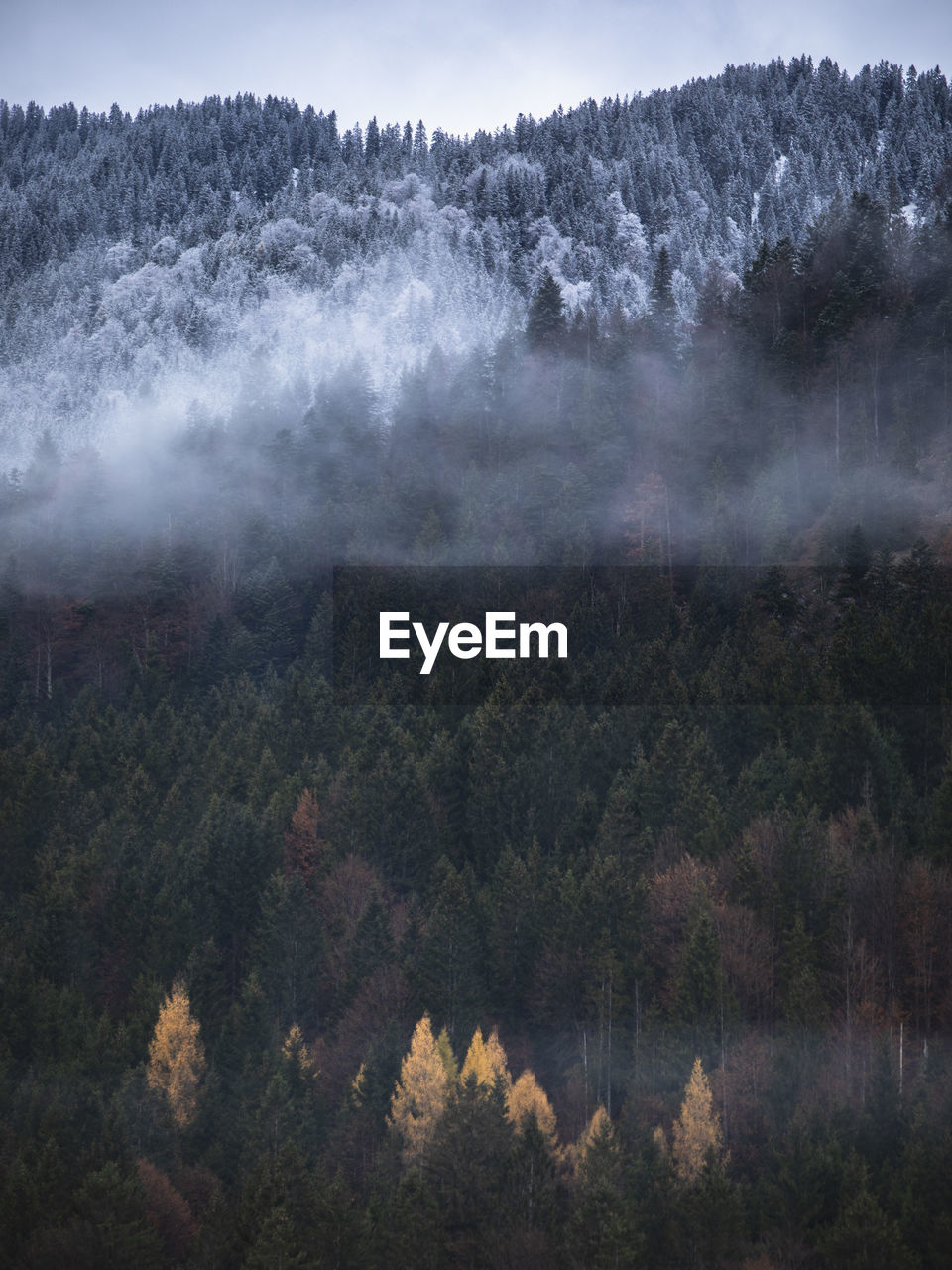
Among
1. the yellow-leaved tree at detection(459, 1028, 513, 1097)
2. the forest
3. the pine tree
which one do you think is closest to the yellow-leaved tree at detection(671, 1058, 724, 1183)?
the forest

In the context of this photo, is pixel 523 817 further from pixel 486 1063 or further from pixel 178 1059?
pixel 178 1059

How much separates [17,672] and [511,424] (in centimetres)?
5418

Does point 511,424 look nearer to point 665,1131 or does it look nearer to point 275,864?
point 275,864

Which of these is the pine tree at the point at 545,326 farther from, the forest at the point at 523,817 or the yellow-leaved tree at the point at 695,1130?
the yellow-leaved tree at the point at 695,1130

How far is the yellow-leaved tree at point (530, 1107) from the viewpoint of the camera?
52125 mm

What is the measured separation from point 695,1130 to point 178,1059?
24.6 metres

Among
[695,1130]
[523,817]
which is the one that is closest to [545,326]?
[523,817]

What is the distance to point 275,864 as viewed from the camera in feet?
228

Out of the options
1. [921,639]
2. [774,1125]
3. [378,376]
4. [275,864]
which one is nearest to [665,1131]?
[774,1125]

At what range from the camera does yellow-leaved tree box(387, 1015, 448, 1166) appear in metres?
51.3

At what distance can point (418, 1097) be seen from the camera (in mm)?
52688

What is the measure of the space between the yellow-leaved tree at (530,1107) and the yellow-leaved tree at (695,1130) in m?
5.84

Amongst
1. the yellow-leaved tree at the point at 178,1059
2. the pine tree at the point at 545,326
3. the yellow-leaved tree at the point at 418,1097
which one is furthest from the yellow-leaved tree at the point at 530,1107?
the pine tree at the point at 545,326

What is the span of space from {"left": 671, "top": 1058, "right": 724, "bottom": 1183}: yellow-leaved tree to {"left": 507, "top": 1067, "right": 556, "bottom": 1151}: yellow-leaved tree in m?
5.84
